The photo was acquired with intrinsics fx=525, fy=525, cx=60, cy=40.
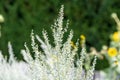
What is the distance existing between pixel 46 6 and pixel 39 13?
0.14 metres

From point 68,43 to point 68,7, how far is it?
3912mm

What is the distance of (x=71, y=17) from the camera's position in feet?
23.0

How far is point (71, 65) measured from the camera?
3199 mm

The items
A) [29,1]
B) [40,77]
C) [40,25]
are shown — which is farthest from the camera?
[29,1]

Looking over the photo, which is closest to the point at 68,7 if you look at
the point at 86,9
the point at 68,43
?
the point at 86,9

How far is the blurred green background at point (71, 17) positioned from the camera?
22.5 ft

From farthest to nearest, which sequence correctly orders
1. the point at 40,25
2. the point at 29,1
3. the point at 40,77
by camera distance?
the point at 29,1 < the point at 40,25 < the point at 40,77

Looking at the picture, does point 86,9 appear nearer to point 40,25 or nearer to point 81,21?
point 81,21

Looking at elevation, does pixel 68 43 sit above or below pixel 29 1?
below

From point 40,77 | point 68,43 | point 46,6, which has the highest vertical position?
point 46,6

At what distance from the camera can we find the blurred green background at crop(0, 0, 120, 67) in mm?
6859

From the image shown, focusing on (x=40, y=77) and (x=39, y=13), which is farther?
(x=39, y=13)

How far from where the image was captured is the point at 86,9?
23.1 ft

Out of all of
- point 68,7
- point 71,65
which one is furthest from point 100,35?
point 71,65
